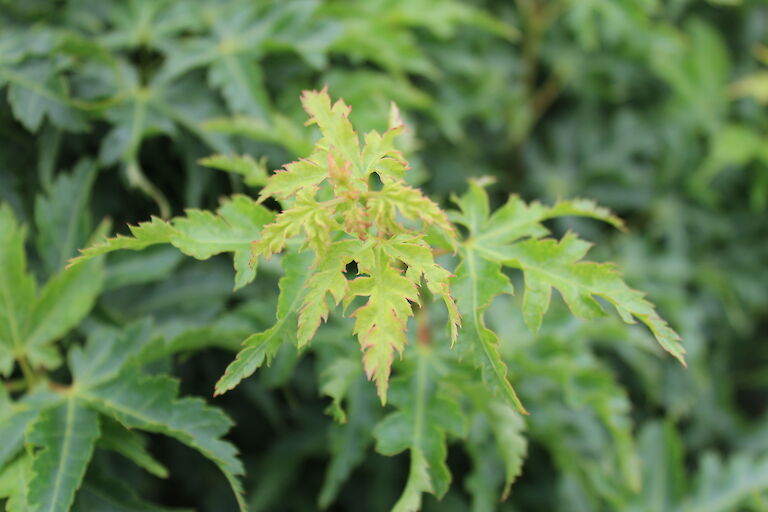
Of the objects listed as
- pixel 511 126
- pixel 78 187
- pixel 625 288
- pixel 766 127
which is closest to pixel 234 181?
pixel 78 187

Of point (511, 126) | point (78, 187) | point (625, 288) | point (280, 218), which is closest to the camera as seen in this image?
point (280, 218)

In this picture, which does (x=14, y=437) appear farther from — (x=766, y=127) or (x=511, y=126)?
(x=766, y=127)

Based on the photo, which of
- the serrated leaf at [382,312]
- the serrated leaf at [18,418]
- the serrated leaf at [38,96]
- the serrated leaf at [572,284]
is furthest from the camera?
the serrated leaf at [38,96]

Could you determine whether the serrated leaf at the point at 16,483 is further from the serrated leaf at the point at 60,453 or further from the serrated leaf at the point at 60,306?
the serrated leaf at the point at 60,306

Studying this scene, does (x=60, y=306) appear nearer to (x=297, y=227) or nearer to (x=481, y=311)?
(x=297, y=227)

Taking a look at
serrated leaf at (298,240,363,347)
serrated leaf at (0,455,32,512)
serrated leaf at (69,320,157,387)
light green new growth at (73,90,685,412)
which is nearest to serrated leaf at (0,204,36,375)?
serrated leaf at (69,320,157,387)

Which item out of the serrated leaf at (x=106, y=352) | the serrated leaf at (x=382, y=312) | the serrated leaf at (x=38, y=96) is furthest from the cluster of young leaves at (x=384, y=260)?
the serrated leaf at (x=38, y=96)
